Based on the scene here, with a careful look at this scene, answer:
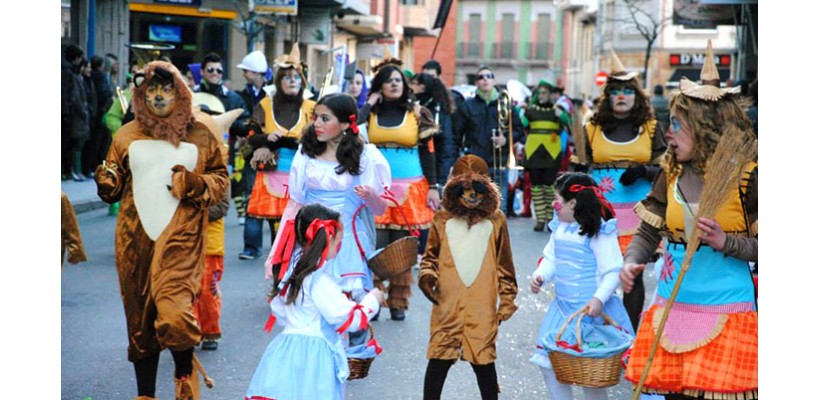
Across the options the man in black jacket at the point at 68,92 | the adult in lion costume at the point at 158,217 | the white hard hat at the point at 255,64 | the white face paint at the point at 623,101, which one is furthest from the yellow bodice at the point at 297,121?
the man in black jacket at the point at 68,92

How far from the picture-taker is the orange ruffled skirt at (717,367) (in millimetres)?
5148

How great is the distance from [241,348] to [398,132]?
7.80 ft

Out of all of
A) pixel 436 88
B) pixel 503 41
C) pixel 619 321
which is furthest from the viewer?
pixel 503 41

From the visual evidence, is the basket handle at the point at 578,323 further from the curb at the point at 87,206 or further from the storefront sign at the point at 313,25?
the storefront sign at the point at 313,25

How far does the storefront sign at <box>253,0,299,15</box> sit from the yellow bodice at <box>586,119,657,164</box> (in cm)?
2062

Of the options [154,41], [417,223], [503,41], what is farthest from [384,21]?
[417,223]

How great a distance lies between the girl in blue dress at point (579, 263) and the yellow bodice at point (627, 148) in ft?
7.90

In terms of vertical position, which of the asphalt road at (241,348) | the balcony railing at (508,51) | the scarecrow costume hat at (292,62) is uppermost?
the balcony railing at (508,51)

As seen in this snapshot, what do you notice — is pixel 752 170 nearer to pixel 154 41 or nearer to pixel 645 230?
pixel 645 230

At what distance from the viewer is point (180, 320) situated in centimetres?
656

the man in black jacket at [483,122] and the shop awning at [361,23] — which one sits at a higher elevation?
the shop awning at [361,23]

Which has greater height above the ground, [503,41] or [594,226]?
[503,41]

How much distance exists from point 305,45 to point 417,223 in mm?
32250

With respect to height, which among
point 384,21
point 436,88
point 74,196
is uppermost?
point 384,21
